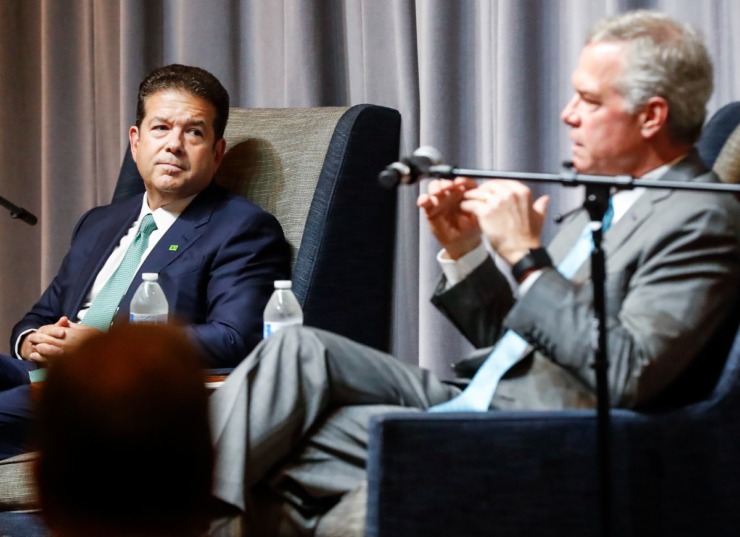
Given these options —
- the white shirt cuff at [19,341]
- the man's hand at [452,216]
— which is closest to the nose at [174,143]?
the white shirt cuff at [19,341]

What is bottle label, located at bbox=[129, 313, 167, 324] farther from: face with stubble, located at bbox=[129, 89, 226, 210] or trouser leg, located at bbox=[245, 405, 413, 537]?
trouser leg, located at bbox=[245, 405, 413, 537]

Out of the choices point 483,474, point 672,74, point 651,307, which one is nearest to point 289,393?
point 483,474

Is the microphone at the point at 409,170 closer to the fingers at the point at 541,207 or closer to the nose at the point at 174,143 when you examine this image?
the fingers at the point at 541,207

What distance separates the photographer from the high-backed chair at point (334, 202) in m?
2.65

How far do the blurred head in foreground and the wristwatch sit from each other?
1.02 metres

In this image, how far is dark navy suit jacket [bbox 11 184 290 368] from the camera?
2535 mm

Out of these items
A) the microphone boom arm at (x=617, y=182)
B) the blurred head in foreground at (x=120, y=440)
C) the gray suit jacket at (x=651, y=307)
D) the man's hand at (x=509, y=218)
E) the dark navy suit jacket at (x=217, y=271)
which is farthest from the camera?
the dark navy suit jacket at (x=217, y=271)

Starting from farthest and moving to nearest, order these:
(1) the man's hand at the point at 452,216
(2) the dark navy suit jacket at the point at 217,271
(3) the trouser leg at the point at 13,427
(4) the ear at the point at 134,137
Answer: (4) the ear at the point at 134,137
(2) the dark navy suit jacket at the point at 217,271
(3) the trouser leg at the point at 13,427
(1) the man's hand at the point at 452,216

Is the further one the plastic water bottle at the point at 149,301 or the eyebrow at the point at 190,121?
the eyebrow at the point at 190,121

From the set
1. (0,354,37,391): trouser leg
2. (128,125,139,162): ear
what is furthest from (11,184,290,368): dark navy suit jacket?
(128,125,139,162): ear

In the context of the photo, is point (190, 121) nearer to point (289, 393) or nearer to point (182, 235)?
point (182, 235)

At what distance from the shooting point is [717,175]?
6.27 feet

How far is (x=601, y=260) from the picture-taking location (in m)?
1.61

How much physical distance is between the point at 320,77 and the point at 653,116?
155 centimetres
